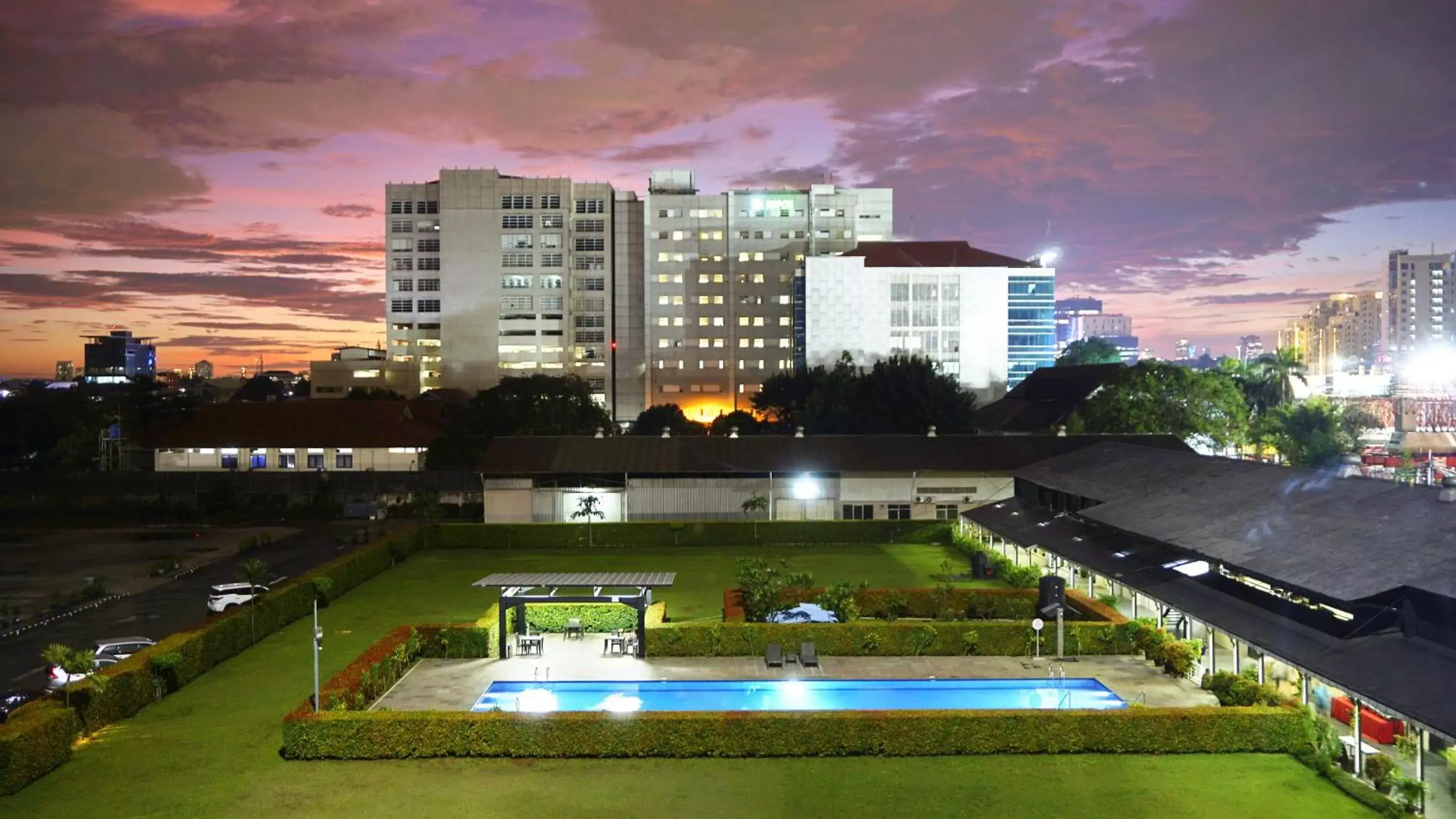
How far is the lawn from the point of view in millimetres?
18125

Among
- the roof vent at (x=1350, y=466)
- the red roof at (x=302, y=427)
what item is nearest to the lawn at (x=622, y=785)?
the roof vent at (x=1350, y=466)

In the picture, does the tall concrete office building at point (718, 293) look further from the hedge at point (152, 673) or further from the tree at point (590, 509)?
the hedge at point (152, 673)

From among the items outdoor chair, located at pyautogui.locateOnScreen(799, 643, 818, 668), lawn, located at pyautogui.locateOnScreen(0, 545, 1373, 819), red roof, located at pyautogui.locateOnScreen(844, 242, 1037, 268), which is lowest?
lawn, located at pyautogui.locateOnScreen(0, 545, 1373, 819)

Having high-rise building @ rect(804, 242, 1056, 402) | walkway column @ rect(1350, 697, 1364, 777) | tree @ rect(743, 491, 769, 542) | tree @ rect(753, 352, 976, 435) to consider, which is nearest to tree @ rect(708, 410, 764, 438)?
tree @ rect(753, 352, 976, 435)

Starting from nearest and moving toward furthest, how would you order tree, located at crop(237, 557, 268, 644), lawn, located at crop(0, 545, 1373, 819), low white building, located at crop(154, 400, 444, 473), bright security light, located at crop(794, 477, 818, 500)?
1. lawn, located at crop(0, 545, 1373, 819)
2. tree, located at crop(237, 557, 268, 644)
3. bright security light, located at crop(794, 477, 818, 500)
4. low white building, located at crop(154, 400, 444, 473)

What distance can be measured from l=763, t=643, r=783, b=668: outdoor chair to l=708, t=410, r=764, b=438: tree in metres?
63.1

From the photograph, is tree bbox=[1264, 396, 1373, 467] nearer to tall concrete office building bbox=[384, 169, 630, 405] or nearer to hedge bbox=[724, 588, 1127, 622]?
hedge bbox=[724, 588, 1127, 622]

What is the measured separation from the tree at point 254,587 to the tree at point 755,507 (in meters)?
23.5

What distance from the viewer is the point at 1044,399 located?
317 feet

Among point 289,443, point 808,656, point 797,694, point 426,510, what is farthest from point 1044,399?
point 797,694

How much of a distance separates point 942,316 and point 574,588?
297 feet

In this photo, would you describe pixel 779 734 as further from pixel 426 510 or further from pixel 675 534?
pixel 426 510

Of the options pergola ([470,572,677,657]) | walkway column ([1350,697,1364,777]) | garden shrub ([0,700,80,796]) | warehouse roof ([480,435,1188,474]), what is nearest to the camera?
walkway column ([1350,697,1364,777])

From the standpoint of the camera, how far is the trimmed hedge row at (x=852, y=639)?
29094 mm
